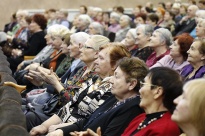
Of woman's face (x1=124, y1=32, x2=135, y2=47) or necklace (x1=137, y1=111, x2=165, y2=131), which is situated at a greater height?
necklace (x1=137, y1=111, x2=165, y2=131)

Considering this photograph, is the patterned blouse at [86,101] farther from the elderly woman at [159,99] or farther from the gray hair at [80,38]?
the gray hair at [80,38]

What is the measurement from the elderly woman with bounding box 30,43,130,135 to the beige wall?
12585 millimetres

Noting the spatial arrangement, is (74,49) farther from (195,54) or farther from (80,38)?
(195,54)

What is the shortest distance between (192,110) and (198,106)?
0.04m

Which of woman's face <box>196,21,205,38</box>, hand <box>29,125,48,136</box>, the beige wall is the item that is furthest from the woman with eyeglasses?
the beige wall

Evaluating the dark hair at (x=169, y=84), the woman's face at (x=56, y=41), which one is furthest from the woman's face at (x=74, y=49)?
the dark hair at (x=169, y=84)

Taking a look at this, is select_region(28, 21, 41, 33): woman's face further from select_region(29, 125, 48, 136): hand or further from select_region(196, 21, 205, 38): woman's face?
select_region(29, 125, 48, 136): hand

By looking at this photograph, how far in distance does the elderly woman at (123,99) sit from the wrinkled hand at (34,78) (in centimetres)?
209

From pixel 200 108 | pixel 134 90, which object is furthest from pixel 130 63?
pixel 200 108

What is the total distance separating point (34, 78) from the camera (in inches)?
249

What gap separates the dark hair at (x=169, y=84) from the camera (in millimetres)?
3291

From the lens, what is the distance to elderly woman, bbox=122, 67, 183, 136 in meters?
3.25

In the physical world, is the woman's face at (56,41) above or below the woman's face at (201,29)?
below

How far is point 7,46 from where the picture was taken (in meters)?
9.07
